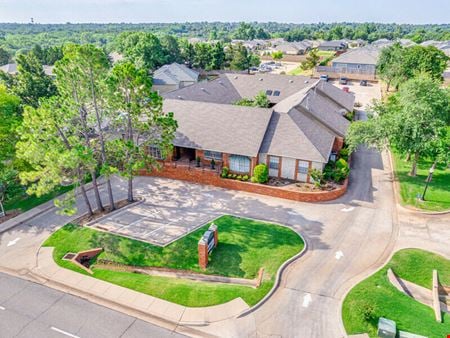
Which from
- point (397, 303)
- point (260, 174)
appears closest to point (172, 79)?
point (260, 174)

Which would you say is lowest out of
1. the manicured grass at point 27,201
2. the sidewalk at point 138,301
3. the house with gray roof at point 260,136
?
the sidewalk at point 138,301

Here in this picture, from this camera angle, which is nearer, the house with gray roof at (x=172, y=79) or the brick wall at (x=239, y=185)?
the brick wall at (x=239, y=185)

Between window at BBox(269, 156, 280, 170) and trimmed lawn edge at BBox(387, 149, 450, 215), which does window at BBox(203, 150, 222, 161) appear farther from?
trimmed lawn edge at BBox(387, 149, 450, 215)

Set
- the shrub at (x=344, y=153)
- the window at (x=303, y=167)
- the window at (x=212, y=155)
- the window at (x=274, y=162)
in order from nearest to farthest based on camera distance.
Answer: the window at (x=303, y=167) → the window at (x=274, y=162) → the window at (x=212, y=155) → the shrub at (x=344, y=153)

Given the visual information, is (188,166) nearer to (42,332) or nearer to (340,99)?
(42,332)

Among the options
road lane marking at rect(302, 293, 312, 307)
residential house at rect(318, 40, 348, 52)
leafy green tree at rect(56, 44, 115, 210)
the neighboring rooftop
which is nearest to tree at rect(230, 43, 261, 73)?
the neighboring rooftop

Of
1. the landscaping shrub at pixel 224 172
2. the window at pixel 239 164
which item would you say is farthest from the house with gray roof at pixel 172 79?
the landscaping shrub at pixel 224 172

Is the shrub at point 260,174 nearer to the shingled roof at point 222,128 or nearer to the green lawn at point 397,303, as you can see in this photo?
the shingled roof at point 222,128

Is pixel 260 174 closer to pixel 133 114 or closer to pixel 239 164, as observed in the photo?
pixel 239 164
